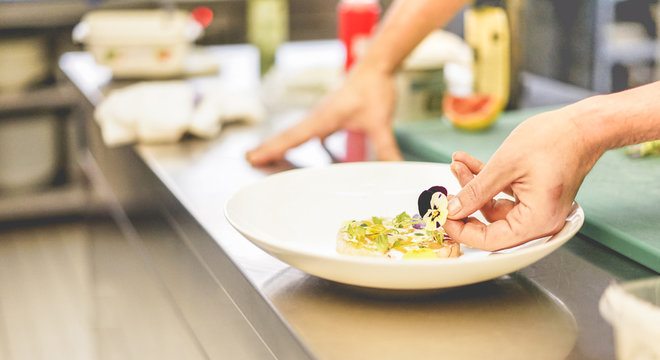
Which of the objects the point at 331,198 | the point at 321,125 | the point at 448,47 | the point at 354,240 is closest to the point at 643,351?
the point at 354,240

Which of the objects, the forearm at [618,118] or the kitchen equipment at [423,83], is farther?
the kitchen equipment at [423,83]

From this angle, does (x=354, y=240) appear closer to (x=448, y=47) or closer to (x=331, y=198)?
(x=331, y=198)

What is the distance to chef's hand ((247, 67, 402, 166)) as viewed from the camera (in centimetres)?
136

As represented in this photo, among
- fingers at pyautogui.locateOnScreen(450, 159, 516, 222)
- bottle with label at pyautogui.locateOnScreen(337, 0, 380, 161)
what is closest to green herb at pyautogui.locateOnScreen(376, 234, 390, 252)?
fingers at pyautogui.locateOnScreen(450, 159, 516, 222)

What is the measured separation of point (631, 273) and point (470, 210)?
0.71 feet

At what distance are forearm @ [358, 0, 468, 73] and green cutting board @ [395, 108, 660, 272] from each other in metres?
0.14

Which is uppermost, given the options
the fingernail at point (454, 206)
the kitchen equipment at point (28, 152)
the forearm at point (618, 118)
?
the forearm at point (618, 118)

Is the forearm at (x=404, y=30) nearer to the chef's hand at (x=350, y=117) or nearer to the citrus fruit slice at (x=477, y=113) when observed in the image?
the chef's hand at (x=350, y=117)

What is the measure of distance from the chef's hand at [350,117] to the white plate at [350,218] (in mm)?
313

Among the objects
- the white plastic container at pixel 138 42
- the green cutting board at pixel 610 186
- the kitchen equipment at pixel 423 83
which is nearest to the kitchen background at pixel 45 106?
the white plastic container at pixel 138 42

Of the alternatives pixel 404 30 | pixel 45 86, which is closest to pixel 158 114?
pixel 404 30

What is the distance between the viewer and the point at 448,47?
5.97 feet

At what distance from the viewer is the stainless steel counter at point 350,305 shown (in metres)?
0.68

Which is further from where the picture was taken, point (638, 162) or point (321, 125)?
point (321, 125)
